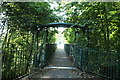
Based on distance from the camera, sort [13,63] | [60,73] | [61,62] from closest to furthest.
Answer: [13,63]
[60,73]
[61,62]

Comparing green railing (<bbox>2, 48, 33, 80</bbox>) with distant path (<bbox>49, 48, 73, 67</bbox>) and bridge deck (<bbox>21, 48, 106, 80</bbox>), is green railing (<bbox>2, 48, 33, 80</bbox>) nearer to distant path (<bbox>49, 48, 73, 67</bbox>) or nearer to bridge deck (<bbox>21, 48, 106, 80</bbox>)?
bridge deck (<bbox>21, 48, 106, 80</bbox>)

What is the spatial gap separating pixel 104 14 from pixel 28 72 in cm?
→ 387

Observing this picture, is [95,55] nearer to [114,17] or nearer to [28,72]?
[114,17]

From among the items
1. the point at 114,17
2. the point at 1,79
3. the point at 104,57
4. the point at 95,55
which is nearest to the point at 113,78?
the point at 104,57

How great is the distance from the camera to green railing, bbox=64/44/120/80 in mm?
3912

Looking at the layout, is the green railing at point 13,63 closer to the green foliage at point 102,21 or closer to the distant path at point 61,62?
the green foliage at point 102,21

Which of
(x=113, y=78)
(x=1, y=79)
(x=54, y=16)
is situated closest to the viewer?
→ (x=1, y=79)

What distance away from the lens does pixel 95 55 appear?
4656 millimetres

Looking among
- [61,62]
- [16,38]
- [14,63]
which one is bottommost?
[61,62]

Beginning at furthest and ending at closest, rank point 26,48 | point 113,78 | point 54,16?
point 54,16 < point 26,48 < point 113,78

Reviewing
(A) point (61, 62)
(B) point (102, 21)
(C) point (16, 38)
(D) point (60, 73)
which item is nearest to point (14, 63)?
(C) point (16, 38)

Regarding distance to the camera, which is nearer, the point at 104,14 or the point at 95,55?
the point at 104,14

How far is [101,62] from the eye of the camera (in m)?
4.39

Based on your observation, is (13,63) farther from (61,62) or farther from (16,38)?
(61,62)
